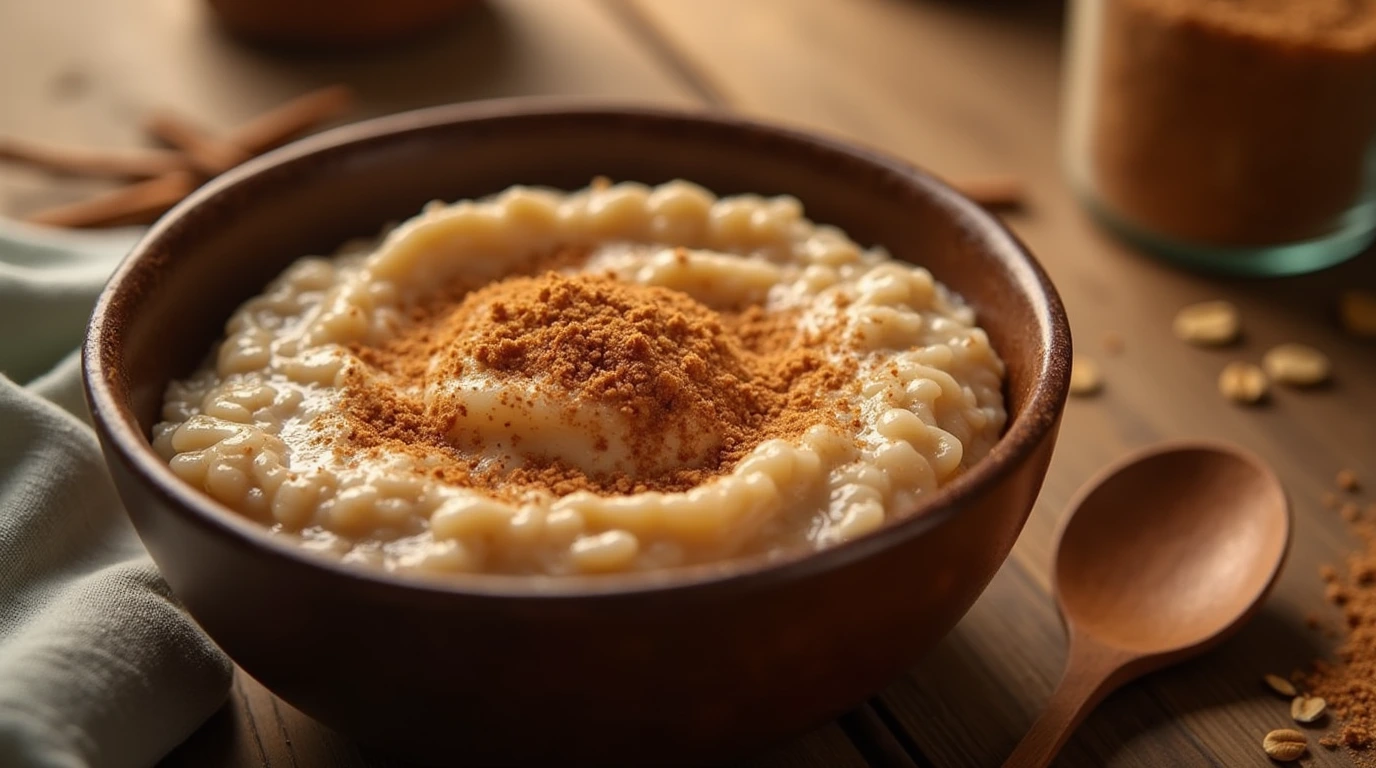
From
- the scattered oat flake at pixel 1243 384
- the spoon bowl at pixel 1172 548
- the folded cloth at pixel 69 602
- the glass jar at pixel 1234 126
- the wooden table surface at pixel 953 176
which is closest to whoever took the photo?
the folded cloth at pixel 69 602

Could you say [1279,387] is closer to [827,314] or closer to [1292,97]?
[1292,97]

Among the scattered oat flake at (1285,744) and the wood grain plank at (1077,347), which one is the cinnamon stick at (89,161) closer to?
the wood grain plank at (1077,347)

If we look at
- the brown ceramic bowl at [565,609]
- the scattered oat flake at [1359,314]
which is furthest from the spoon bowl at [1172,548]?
the scattered oat flake at [1359,314]

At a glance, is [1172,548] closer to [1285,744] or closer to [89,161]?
[1285,744]

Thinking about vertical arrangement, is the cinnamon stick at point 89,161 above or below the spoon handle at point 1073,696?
above

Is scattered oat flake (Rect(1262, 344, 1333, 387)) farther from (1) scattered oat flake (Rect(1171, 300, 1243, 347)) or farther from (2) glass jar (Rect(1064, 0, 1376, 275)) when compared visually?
(2) glass jar (Rect(1064, 0, 1376, 275))

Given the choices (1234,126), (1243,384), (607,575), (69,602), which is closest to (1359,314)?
(1243,384)
